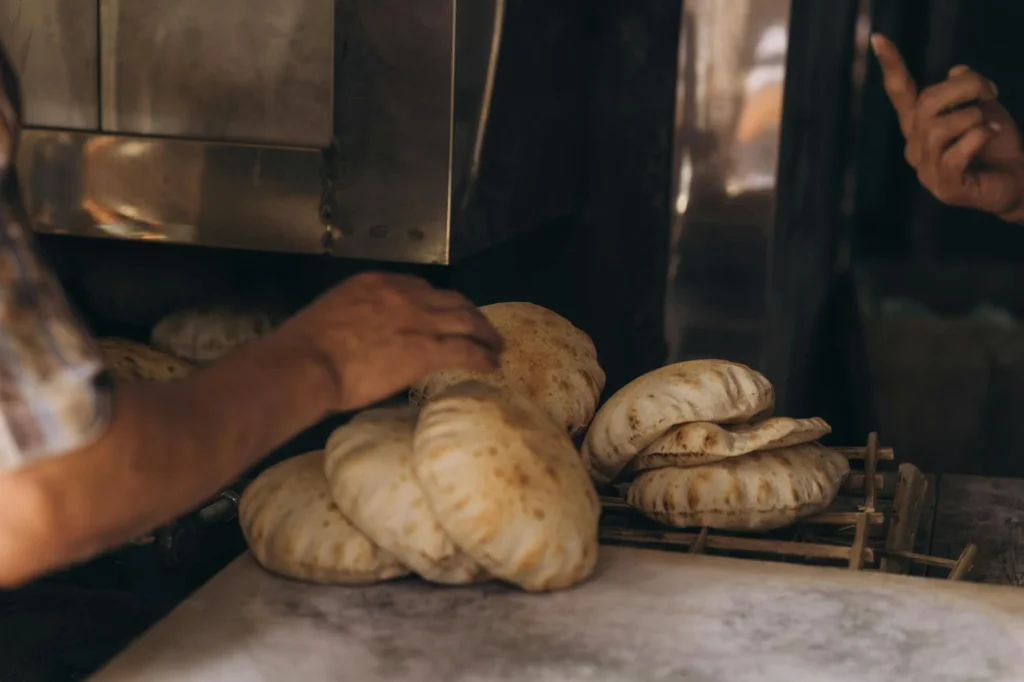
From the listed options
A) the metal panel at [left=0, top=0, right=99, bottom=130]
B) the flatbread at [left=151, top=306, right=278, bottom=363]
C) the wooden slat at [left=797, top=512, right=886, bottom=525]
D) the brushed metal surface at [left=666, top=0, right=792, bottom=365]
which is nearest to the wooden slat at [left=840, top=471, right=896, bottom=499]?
the wooden slat at [left=797, top=512, right=886, bottom=525]

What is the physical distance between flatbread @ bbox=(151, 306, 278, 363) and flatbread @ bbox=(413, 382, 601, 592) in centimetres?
75

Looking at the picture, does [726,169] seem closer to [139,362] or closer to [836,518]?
[836,518]

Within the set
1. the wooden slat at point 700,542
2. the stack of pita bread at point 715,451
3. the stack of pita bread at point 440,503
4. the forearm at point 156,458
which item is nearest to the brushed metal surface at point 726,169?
the stack of pita bread at point 715,451

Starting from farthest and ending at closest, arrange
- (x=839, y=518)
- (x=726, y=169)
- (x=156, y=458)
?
(x=726, y=169), (x=839, y=518), (x=156, y=458)

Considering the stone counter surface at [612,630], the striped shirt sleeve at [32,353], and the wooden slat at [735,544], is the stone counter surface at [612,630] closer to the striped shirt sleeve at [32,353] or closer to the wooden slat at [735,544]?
the wooden slat at [735,544]

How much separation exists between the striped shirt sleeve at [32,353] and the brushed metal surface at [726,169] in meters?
1.86

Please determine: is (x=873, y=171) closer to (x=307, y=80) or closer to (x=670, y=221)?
(x=670, y=221)

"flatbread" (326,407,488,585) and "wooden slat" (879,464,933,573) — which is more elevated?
"flatbread" (326,407,488,585)

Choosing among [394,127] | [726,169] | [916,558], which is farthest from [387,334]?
[726,169]

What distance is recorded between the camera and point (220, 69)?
190 cm

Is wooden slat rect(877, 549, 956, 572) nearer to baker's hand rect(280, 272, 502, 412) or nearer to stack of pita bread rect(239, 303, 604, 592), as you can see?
stack of pita bread rect(239, 303, 604, 592)

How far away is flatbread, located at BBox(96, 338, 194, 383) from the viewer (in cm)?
178

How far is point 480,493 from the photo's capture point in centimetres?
128

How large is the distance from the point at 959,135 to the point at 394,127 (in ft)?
2.93
